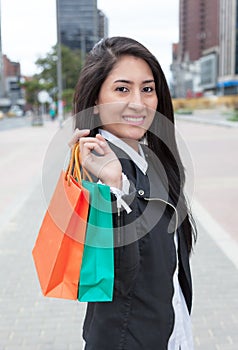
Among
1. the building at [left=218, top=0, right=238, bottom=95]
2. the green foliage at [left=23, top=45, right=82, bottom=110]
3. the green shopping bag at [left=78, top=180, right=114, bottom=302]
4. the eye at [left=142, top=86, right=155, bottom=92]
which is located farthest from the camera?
the building at [left=218, top=0, right=238, bottom=95]

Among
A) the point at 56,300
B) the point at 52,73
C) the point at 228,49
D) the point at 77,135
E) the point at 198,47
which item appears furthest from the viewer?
the point at 198,47

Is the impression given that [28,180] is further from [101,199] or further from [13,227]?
[101,199]

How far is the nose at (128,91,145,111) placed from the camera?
4.56 ft

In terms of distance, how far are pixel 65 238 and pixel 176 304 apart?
48 centimetres

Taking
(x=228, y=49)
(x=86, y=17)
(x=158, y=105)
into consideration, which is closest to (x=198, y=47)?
(x=228, y=49)

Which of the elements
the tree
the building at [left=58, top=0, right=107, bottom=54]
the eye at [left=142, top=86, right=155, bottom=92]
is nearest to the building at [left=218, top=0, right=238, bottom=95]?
the tree

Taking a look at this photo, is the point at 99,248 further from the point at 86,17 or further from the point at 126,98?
the point at 86,17

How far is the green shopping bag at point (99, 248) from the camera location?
122 cm

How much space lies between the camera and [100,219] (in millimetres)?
1224

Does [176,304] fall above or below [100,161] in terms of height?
below

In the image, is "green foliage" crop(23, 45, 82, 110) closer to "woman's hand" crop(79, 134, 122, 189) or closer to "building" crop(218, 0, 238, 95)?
"building" crop(218, 0, 238, 95)

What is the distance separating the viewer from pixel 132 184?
136cm

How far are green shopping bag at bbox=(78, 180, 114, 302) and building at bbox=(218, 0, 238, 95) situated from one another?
91938 mm

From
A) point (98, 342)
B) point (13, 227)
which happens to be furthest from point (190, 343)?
point (13, 227)
